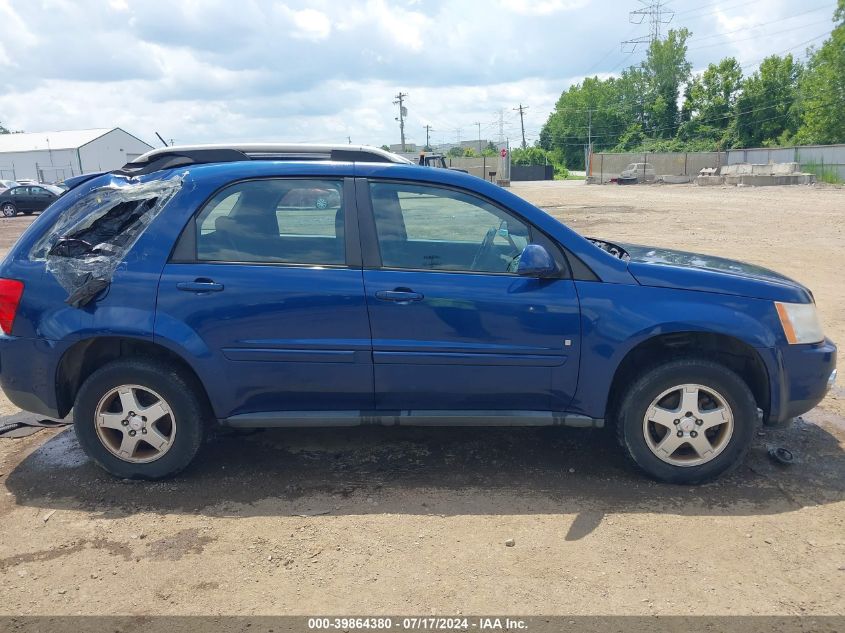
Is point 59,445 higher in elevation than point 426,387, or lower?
lower

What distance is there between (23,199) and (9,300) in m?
28.7

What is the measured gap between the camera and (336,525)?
3.39 metres

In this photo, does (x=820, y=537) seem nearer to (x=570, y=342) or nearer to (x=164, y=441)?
(x=570, y=342)

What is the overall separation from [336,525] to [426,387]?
2.84ft

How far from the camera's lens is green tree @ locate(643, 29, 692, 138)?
89062 millimetres

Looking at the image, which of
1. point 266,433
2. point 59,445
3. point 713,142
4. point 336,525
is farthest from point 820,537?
point 713,142

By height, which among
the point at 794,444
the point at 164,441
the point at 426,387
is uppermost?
the point at 426,387

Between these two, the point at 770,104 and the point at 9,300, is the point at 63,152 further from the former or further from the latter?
the point at 9,300

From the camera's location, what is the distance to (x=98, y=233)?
3840 millimetres

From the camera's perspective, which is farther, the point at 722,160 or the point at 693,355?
the point at 722,160

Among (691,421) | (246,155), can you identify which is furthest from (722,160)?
(246,155)

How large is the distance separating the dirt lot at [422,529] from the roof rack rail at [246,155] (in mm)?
1815

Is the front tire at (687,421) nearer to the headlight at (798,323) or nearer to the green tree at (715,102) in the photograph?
the headlight at (798,323)

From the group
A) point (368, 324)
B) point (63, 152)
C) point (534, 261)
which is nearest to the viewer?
point (534, 261)
